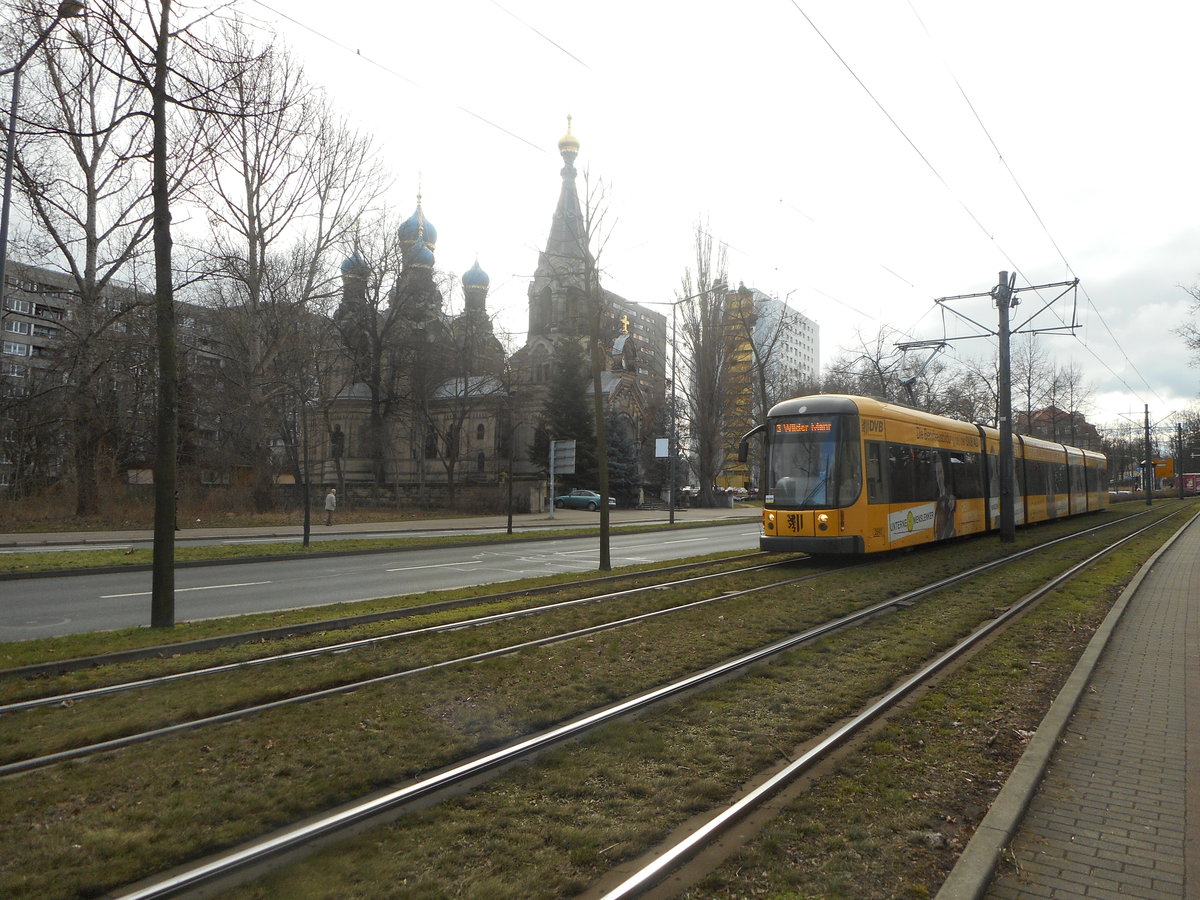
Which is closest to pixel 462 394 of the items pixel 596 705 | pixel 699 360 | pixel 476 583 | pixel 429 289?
pixel 429 289

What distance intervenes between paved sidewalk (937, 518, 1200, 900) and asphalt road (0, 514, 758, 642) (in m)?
9.83

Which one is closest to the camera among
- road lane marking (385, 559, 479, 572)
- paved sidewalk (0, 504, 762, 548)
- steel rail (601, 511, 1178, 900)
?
steel rail (601, 511, 1178, 900)

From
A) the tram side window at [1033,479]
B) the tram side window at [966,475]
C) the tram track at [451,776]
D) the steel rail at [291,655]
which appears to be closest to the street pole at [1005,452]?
the tram side window at [966,475]

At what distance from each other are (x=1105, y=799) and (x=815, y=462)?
37.4 feet

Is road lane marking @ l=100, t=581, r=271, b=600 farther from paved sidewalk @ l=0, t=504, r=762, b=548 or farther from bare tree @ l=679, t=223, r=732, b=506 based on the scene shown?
bare tree @ l=679, t=223, r=732, b=506

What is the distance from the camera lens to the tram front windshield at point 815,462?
1552 cm

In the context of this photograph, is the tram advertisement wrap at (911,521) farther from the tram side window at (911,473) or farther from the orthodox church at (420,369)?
the orthodox church at (420,369)

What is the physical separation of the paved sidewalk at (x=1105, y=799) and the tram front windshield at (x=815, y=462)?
7635 millimetres

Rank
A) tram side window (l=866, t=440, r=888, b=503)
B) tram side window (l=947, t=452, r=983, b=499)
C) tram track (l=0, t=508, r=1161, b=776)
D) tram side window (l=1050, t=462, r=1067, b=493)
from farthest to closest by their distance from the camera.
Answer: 1. tram side window (l=1050, t=462, r=1067, b=493)
2. tram side window (l=947, t=452, r=983, b=499)
3. tram side window (l=866, t=440, r=888, b=503)
4. tram track (l=0, t=508, r=1161, b=776)

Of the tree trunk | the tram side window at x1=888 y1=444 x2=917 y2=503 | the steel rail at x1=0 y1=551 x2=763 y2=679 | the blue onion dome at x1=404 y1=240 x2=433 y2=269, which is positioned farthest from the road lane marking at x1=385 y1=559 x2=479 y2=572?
the blue onion dome at x1=404 y1=240 x2=433 y2=269

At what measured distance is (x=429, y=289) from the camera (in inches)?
1955

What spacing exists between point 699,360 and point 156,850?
5014 centimetres

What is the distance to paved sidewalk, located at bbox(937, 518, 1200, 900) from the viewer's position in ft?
11.8

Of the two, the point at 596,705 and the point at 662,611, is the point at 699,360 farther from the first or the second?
the point at 596,705
